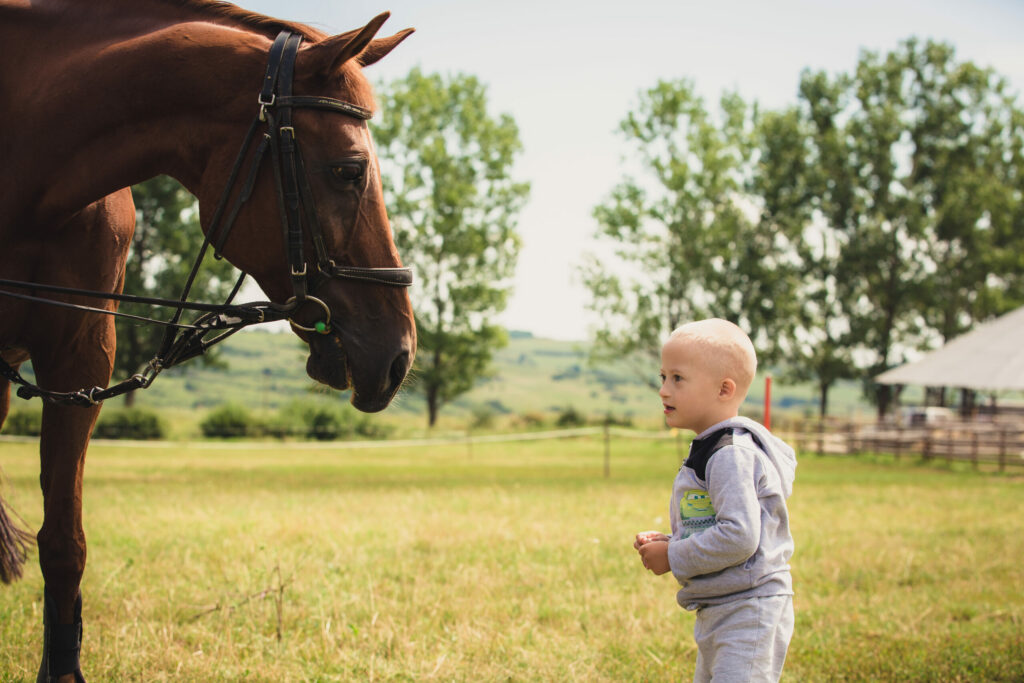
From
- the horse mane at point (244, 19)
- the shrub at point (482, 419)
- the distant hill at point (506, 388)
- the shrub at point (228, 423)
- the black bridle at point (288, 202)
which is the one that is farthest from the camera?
the distant hill at point (506, 388)

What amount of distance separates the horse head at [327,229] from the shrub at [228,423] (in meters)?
27.4

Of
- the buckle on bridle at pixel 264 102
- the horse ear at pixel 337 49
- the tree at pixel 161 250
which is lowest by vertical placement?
the buckle on bridle at pixel 264 102

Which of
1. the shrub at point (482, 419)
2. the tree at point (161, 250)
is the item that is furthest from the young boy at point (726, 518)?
the shrub at point (482, 419)

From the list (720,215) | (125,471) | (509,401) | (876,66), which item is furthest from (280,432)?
(509,401)

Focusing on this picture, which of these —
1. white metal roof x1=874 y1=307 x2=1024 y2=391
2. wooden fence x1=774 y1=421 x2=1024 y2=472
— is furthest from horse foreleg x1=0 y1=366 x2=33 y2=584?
white metal roof x1=874 y1=307 x2=1024 y2=391

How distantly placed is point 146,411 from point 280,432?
15.0 feet

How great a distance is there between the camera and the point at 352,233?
8.54 ft

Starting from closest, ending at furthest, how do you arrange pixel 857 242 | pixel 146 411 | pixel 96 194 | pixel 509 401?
pixel 96 194, pixel 146 411, pixel 857 242, pixel 509 401

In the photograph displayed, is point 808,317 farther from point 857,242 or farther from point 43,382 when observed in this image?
point 43,382

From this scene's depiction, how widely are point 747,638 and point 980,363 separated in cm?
3041

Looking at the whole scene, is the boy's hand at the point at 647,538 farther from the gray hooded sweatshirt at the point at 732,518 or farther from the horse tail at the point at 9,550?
the horse tail at the point at 9,550

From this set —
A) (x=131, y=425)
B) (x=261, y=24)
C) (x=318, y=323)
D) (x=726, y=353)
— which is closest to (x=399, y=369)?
(x=318, y=323)

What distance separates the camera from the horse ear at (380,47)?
9.50 feet

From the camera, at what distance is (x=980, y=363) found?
2841 cm
